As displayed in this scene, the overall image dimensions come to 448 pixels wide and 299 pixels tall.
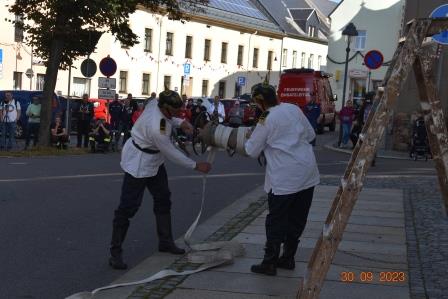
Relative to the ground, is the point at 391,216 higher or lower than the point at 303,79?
lower

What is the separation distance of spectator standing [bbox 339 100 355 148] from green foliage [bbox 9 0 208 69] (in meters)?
6.79

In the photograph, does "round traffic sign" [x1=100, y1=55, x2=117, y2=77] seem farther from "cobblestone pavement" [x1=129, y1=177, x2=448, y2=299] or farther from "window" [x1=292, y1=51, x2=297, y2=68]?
"window" [x1=292, y1=51, x2=297, y2=68]

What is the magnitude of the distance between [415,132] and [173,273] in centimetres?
1793

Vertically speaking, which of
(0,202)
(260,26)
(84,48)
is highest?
(260,26)

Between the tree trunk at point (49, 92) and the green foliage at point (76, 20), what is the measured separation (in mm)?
252

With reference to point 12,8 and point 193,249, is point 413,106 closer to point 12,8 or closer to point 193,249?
point 12,8

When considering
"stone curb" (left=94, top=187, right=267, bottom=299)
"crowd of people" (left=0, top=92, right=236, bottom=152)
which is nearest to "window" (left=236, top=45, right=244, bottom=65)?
"crowd of people" (left=0, top=92, right=236, bottom=152)

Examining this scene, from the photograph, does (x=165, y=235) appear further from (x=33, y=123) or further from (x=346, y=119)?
(x=346, y=119)

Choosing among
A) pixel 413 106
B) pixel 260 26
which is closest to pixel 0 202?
pixel 413 106

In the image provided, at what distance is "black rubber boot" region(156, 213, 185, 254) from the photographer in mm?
7684

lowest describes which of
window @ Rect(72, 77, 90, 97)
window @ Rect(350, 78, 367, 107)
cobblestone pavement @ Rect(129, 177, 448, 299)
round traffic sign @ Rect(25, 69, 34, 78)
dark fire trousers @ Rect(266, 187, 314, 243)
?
cobblestone pavement @ Rect(129, 177, 448, 299)

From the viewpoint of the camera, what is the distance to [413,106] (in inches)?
1002

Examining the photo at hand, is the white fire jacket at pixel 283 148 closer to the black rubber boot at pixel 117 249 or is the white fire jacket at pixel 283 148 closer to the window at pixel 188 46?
the black rubber boot at pixel 117 249

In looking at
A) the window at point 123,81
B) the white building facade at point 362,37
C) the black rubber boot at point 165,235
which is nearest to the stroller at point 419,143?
the black rubber boot at point 165,235
